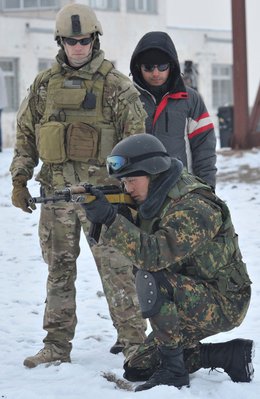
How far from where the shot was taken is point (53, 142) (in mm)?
4820

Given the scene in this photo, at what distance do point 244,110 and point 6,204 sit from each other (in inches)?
176

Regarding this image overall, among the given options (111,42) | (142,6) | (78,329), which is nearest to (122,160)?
(78,329)

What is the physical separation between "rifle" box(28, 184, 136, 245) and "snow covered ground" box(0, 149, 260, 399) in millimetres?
704

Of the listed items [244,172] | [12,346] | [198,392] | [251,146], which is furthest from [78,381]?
[251,146]

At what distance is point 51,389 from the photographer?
14.2 feet

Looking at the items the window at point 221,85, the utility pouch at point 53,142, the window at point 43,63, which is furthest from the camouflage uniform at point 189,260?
the window at point 221,85

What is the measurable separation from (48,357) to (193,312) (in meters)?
0.98

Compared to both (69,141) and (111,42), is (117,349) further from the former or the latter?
(111,42)

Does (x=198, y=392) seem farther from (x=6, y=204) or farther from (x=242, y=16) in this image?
(x=242, y=16)

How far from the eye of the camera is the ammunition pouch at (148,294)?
4.17 m

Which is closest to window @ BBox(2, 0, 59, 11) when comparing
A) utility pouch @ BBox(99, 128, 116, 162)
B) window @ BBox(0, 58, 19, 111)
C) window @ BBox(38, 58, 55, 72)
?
window @ BBox(38, 58, 55, 72)

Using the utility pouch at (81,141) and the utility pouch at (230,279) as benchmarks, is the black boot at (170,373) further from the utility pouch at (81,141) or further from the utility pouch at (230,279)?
the utility pouch at (81,141)

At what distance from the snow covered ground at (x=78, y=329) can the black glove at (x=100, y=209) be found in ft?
2.42

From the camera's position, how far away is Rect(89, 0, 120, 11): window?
2905 centimetres
